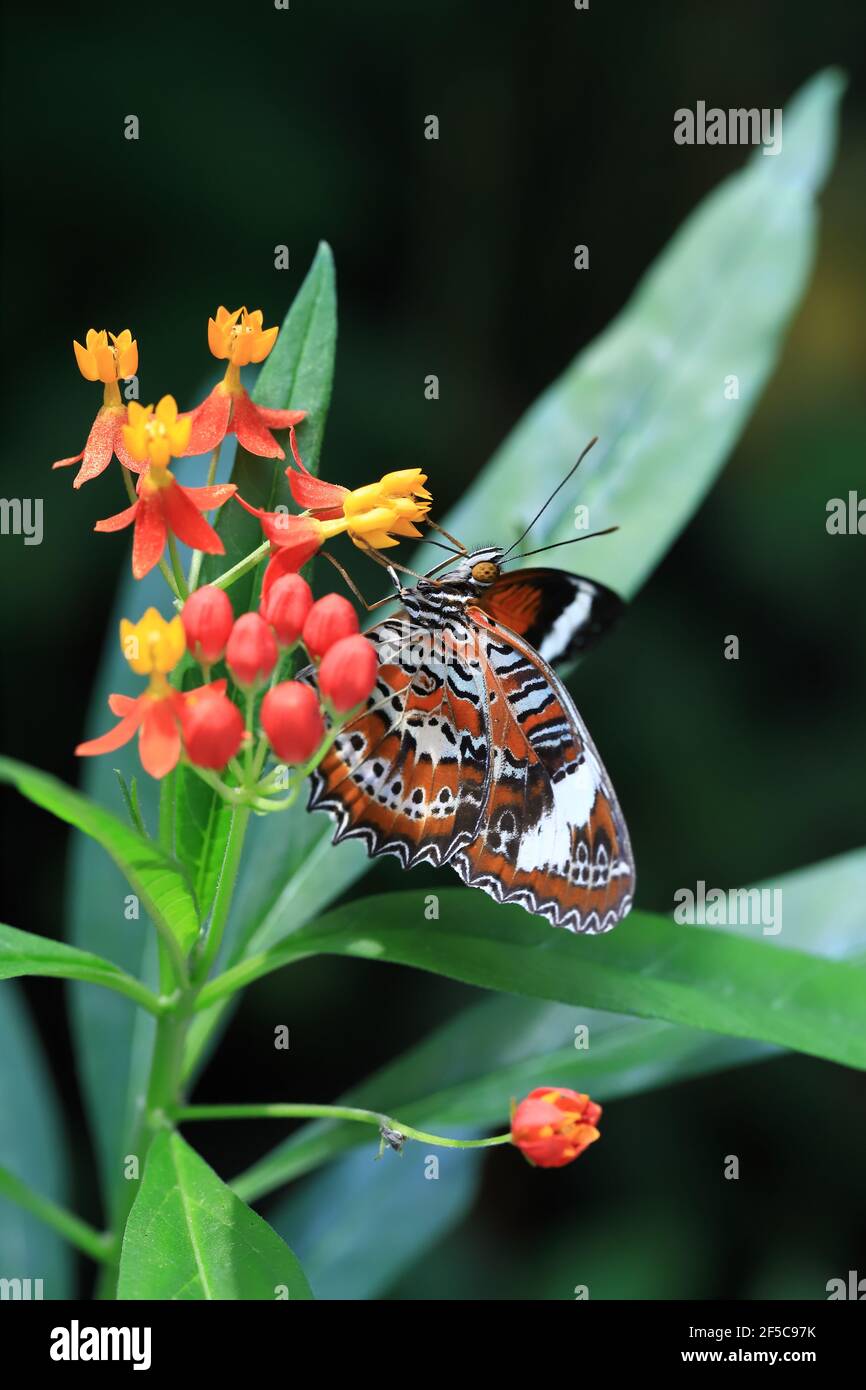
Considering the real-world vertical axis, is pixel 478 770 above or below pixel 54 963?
above

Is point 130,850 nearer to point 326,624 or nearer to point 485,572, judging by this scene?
point 326,624

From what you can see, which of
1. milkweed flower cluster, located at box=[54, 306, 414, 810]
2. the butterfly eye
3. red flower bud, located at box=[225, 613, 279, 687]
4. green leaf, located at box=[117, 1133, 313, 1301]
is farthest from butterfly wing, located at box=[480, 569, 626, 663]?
green leaf, located at box=[117, 1133, 313, 1301]

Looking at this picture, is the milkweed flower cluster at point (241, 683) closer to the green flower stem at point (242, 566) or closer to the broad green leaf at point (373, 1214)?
the green flower stem at point (242, 566)

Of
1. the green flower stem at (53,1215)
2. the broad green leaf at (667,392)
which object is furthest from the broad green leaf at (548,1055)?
the broad green leaf at (667,392)

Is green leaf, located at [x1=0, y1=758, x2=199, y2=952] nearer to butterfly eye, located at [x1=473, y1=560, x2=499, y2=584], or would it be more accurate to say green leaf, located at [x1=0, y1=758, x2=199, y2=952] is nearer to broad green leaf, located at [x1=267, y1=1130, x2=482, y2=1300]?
butterfly eye, located at [x1=473, y1=560, x2=499, y2=584]

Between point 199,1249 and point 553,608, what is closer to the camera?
point 199,1249

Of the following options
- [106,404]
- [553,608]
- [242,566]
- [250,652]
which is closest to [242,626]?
[250,652]
